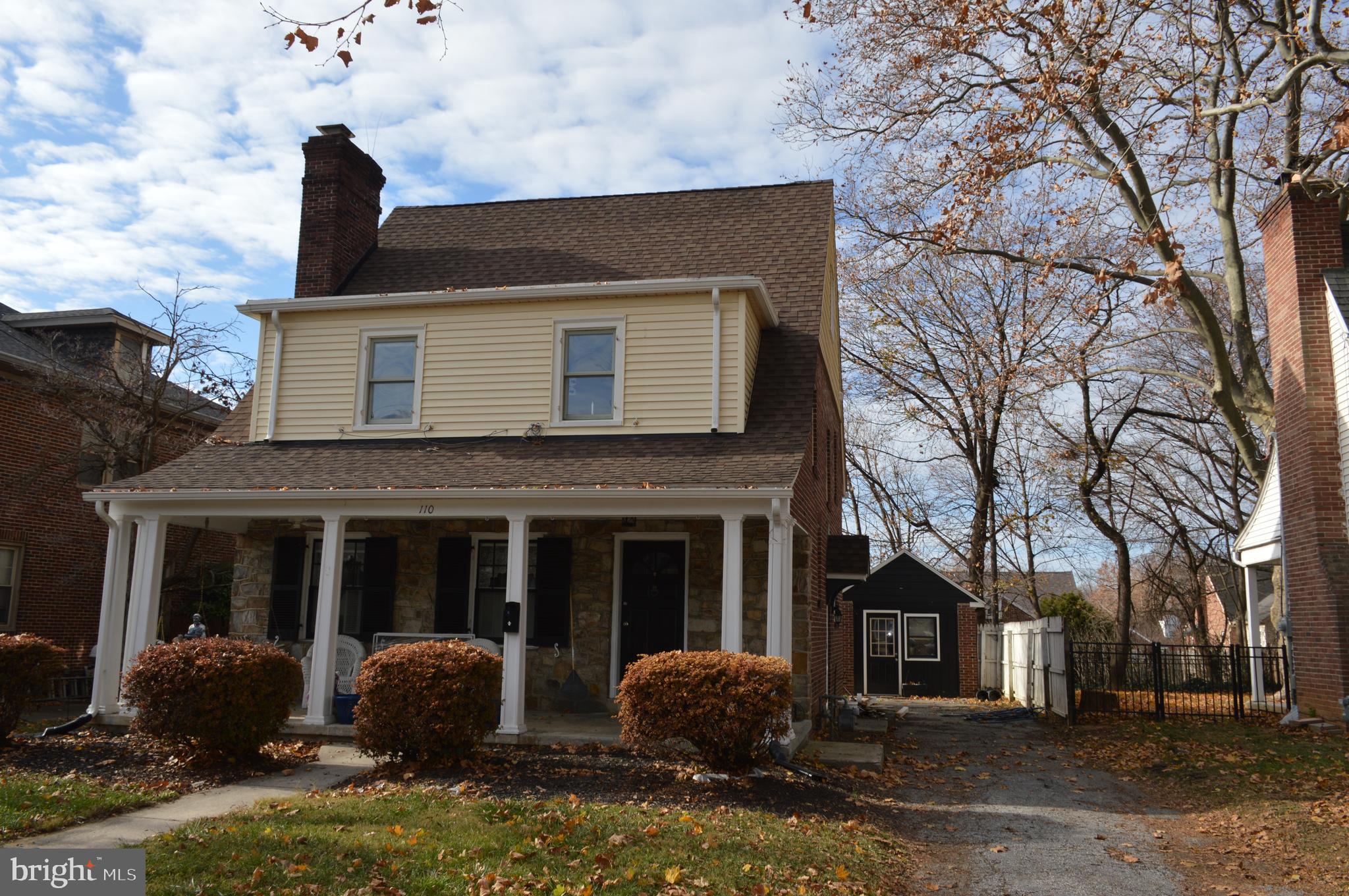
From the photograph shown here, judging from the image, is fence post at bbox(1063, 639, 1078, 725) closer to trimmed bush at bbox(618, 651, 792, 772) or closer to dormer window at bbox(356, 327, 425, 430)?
trimmed bush at bbox(618, 651, 792, 772)

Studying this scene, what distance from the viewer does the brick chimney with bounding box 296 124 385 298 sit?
1449cm

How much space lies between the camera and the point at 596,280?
13.7 meters

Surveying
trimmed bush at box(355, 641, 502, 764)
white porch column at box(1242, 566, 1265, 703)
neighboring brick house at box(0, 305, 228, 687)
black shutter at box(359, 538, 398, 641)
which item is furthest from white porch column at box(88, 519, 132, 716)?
white porch column at box(1242, 566, 1265, 703)

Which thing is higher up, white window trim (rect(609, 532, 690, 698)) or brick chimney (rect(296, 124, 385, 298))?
brick chimney (rect(296, 124, 385, 298))

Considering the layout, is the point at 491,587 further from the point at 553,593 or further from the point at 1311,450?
the point at 1311,450

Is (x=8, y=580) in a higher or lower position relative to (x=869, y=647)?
higher

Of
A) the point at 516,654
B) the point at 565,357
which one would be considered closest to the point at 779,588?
the point at 516,654

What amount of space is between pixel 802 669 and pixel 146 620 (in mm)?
7604

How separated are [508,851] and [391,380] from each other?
809 centimetres

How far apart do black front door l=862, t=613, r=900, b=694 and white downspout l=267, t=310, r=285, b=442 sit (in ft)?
57.2

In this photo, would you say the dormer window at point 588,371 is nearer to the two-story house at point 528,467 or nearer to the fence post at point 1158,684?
the two-story house at point 528,467

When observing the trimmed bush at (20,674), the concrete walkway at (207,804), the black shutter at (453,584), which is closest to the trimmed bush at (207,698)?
the concrete walkway at (207,804)

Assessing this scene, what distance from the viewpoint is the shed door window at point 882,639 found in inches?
1033

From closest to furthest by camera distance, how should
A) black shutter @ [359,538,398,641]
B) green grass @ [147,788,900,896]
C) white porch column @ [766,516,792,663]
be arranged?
green grass @ [147,788,900,896]
white porch column @ [766,516,792,663]
black shutter @ [359,538,398,641]
